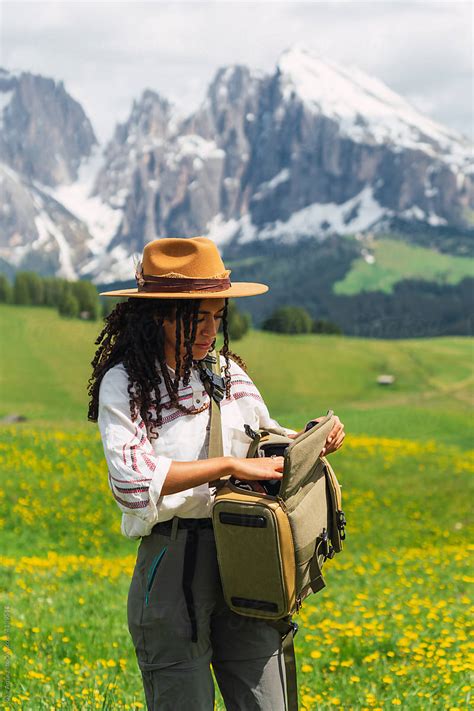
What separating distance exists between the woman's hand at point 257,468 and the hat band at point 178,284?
2.91 feet

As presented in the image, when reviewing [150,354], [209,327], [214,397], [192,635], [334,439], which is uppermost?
[209,327]

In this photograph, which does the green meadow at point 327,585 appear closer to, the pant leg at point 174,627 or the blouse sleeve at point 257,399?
the pant leg at point 174,627

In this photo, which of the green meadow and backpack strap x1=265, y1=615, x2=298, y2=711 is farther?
the green meadow

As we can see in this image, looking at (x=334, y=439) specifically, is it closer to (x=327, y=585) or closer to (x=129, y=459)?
(x=129, y=459)

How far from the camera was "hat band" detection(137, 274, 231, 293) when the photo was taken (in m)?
3.98

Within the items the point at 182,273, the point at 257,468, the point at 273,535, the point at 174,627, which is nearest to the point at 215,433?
the point at 257,468

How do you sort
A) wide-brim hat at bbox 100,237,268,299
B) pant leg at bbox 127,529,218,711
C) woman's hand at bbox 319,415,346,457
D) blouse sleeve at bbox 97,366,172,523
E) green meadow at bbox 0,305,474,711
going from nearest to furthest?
blouse sleeve at bbox 97,366,172,523 → pant leg at bbox 127,529,218,711 → wide-brim hat at bbox 100,237,268,299 → woman's hand at bbox 319,415,346,457 → green meadow at bbox 0,305,474,711

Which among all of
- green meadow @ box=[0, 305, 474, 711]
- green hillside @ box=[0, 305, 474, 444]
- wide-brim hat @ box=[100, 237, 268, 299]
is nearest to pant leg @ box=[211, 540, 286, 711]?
wide-brim hat @ box=[100, 237, 268, 299]

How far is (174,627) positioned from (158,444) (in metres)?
0.90

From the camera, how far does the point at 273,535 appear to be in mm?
3670

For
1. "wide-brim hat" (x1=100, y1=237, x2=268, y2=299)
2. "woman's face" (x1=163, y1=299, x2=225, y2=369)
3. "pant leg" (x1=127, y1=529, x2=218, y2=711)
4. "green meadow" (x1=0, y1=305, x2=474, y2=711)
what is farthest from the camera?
"green meadow" (x1=0, y1=305, x2=474, y2=711)

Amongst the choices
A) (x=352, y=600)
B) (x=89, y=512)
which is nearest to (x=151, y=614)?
(x=352, y=600)

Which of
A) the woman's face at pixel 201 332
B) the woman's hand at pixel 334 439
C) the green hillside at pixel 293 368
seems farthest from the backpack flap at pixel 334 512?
the green hillside at pixel 293 368

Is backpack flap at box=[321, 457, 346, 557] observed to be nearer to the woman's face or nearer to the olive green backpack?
the olive green backpack
